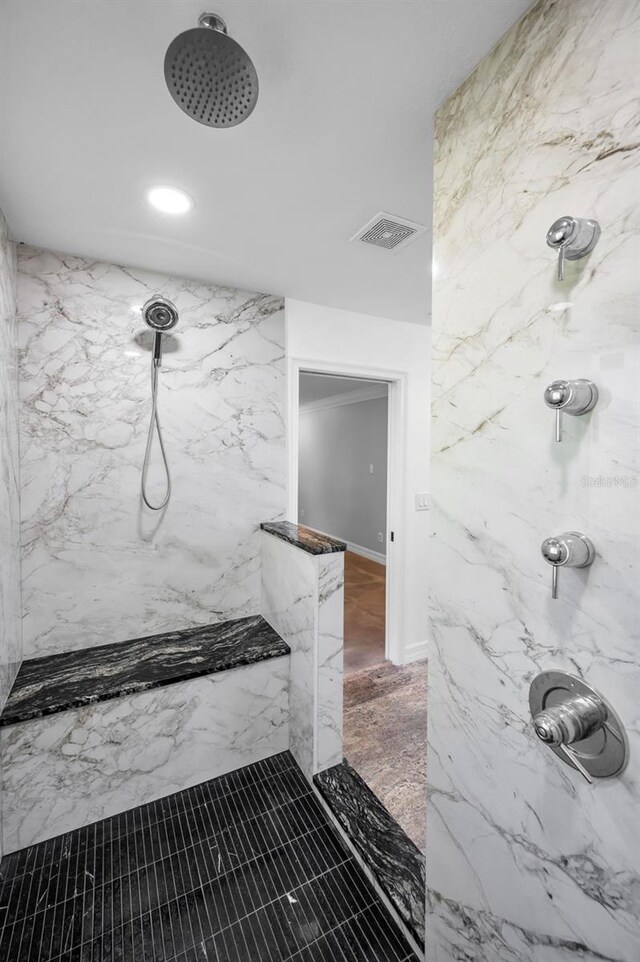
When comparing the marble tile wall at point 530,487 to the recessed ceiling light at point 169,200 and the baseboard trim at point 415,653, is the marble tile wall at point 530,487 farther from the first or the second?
the baseboard trim at point 415,653

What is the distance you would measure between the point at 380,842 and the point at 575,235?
75.6 inches

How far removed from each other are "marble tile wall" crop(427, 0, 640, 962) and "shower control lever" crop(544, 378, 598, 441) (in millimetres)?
26

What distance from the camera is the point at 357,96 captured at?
1.04 meters

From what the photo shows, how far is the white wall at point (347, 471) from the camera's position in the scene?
5.58m

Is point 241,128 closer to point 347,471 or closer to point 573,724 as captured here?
point 573,724

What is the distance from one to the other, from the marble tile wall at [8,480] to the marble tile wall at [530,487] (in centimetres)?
160

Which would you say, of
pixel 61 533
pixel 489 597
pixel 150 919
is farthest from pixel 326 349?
pixel 150 919

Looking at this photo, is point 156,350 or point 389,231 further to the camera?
point 156,350

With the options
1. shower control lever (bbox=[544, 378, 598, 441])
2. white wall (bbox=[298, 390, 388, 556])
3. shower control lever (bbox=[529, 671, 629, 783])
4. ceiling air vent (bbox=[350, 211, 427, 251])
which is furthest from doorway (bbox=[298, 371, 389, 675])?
shower control lever (bbox=[544, 378, 598, 441])

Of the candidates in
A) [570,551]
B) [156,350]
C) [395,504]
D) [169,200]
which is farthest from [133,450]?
[570,551]

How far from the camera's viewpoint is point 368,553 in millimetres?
5863

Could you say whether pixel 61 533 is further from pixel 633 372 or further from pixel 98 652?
pixel 633 372

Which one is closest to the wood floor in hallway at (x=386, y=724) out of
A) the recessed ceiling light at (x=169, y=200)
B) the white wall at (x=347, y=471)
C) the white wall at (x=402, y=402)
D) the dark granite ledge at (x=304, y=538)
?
the white wall at (x=402, y=402)

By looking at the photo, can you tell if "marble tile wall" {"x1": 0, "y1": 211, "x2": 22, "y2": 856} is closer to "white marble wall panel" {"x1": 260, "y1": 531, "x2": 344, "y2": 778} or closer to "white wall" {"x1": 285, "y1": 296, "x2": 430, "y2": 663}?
"white marble wall panel" {"x1": 260, "y1": 531, "x2": 344, "y2": 778}
